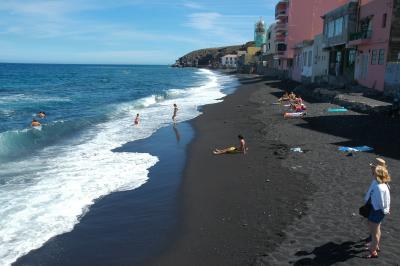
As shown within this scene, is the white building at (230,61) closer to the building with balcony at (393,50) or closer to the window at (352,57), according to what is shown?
the window at (352,57)

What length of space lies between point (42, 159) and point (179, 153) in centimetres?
520

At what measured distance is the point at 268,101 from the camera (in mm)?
33000

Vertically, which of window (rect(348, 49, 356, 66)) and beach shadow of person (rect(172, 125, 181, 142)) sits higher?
window (rect(348, 49, 356, 66))

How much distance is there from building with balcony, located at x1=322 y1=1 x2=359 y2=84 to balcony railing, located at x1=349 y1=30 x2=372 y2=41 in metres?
0.28

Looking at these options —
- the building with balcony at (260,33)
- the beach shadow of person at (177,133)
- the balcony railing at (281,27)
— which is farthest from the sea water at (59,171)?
the building with balcony at (260,33)

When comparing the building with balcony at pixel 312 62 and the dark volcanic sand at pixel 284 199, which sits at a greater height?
the building with balcony at pixel 312 62

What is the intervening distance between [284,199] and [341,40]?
30155 millimetres

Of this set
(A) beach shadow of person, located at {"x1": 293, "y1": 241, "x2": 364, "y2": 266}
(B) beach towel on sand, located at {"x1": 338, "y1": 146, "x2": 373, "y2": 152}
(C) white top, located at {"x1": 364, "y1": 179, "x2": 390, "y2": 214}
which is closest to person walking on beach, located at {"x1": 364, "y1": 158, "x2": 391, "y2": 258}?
(C) white top, located at {"x1": 364, "y1": 179, "x2": 390, "y2": 214}

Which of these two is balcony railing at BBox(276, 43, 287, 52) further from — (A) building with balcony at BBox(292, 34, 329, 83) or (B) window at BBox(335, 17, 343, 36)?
(B) window at BBox(335, 17, 343, 36)

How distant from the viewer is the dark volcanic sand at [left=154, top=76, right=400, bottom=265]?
7348 millimetres

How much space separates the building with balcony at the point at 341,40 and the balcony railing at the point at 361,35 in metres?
0.28

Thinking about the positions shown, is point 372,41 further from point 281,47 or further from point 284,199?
point 281,47

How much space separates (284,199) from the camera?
32.8 ft

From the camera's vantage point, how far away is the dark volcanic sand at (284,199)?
735 cm
